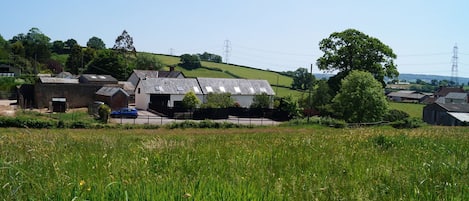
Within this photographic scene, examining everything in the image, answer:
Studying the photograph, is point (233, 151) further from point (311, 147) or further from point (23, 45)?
point (23, 45)

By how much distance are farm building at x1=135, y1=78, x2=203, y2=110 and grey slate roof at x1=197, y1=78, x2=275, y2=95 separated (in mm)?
2705

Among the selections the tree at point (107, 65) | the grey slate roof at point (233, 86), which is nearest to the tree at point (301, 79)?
the grey slate roof at point (233, 86)

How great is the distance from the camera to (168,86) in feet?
209

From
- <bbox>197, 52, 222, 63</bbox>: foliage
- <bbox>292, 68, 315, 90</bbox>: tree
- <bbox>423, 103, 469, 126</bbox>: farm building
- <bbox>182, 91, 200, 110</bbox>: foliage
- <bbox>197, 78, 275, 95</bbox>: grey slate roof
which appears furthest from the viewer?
<bbox>197, 52, 222, 63</bbox>: foliage

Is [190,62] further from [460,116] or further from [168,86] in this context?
[460,116]

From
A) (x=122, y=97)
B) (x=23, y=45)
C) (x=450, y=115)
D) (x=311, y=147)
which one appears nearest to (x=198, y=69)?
(x=23, y=45)

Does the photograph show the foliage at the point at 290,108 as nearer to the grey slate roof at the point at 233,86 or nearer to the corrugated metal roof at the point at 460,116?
the grey slate roof at the point at 233,86

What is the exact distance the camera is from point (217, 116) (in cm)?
5612

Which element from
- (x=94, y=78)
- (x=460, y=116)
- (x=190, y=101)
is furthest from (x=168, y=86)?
(x=460, y=116)

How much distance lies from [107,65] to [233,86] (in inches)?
1470

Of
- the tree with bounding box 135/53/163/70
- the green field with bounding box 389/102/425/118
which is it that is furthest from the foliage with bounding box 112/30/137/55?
the green field with bounding box 389/102/425/118

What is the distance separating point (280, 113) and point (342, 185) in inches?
2176

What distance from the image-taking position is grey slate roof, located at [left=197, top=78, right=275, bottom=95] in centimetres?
6725

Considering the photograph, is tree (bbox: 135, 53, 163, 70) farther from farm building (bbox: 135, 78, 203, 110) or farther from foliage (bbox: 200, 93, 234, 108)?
foliage (bbox: 200, 93, 234, 108)
